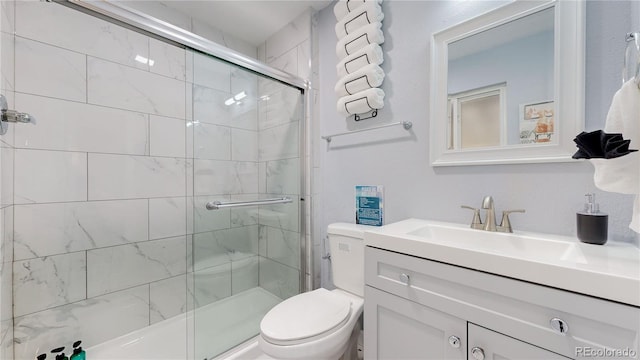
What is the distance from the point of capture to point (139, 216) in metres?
1.64

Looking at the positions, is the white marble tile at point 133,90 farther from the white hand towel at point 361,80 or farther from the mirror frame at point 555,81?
the mirror frame at point 555,81

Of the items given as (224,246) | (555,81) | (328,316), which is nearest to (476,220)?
(555,81)

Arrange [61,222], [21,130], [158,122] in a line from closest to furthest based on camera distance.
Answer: [21,130] → [61,222] → [158,122]

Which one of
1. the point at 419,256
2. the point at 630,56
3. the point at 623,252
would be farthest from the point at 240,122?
the point at 623,252

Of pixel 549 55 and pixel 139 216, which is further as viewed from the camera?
pixel 139 216

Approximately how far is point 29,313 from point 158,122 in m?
1.23

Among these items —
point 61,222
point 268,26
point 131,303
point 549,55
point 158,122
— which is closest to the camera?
point 549,55

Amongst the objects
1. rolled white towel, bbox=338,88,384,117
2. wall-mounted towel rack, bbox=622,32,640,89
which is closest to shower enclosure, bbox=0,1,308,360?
rolled white towel, bbox=338,88,384,117

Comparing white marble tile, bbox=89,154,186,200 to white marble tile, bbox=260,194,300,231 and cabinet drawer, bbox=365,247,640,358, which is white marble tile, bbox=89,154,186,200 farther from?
cabinet drawer, bbox=365,247,640,358

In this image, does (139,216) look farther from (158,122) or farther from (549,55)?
Answer: (549,55)

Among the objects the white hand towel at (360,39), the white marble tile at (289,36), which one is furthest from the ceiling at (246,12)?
the white hand towel at (360,39)

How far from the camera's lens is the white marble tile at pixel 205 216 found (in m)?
1.46

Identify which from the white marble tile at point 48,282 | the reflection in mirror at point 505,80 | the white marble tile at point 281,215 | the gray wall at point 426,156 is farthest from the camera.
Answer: the white marble tile at point 281,215

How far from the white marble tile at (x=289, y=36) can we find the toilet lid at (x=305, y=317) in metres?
1.82
